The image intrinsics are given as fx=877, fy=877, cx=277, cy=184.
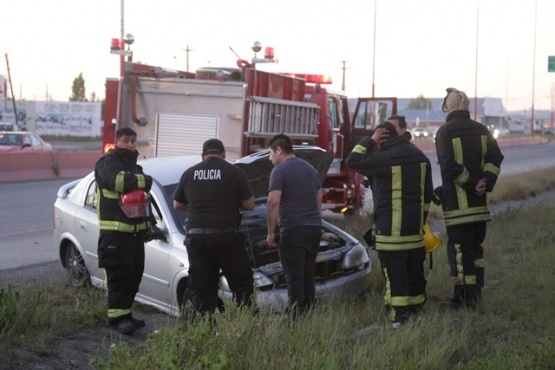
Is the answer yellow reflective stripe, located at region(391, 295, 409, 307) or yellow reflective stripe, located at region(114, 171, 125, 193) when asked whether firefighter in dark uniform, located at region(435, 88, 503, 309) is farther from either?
yellow reflective stripe, located at region(114, 171, 125, 193)

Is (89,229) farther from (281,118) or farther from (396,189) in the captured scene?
(281,118)

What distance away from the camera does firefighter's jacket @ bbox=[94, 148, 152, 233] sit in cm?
695

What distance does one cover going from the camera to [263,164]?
8.05 m

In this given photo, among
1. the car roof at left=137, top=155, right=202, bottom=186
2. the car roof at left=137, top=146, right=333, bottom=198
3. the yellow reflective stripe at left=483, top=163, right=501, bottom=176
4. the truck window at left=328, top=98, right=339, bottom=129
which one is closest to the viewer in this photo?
the yellow reflective stripe at left=483, top=163, right=501, bottom=176

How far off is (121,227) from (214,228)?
34.0 inches

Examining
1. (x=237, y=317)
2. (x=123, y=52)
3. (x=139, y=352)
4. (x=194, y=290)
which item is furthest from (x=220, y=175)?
(x=123, y=52)

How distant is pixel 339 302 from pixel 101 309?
2.05 metres

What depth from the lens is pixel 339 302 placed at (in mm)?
7707

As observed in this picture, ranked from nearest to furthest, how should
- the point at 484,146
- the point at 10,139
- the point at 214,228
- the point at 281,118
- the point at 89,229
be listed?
the point at 214,228
the point at 484,146
the point at 89,229
the point at 281,118
the point at 10,139

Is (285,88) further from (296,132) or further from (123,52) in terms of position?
(123,52)

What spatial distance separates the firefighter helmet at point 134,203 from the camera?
693 centimetres

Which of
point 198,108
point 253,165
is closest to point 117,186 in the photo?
point 253,165

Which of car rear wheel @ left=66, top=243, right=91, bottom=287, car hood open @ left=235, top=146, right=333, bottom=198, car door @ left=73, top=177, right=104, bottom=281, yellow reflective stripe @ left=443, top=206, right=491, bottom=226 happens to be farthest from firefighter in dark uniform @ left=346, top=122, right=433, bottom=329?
car rear wheel @ left=66, top=243, right=91, bottom=287

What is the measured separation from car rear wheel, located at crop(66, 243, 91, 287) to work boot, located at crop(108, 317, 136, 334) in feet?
6.37
